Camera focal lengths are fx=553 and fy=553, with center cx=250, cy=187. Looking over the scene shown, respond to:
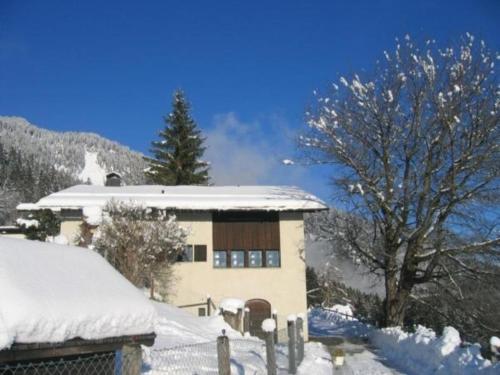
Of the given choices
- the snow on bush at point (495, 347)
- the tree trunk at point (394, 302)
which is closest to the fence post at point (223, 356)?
the snow on bush at point (495, 347)

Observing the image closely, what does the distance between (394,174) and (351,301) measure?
19.5m

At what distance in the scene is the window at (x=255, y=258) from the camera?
1084 inches

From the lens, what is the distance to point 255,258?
90.6 ft

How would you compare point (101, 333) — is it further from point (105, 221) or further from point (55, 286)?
point (105, 221)

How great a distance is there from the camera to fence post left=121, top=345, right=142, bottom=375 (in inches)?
190

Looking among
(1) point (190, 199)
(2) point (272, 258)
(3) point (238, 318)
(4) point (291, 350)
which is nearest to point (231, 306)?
(3) point (238, 318)

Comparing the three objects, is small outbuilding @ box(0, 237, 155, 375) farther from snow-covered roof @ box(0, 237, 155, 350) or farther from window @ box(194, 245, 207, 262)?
window @ box(194, 245, 207, 262)

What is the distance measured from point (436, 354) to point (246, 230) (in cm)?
1516

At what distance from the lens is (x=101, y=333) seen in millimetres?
4285

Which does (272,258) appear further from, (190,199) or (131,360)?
(131,360)

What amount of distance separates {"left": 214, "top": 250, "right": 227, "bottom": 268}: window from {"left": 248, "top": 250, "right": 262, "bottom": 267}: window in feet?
4.08

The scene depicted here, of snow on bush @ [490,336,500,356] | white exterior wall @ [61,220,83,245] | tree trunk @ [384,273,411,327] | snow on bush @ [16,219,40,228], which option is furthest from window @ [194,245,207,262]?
snow on bush @ [490,336,500,356]

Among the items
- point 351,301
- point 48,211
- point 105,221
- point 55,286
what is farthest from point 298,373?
point 351,301

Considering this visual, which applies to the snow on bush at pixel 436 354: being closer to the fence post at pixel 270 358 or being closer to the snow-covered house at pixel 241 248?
the fence post at pixel 270 358
